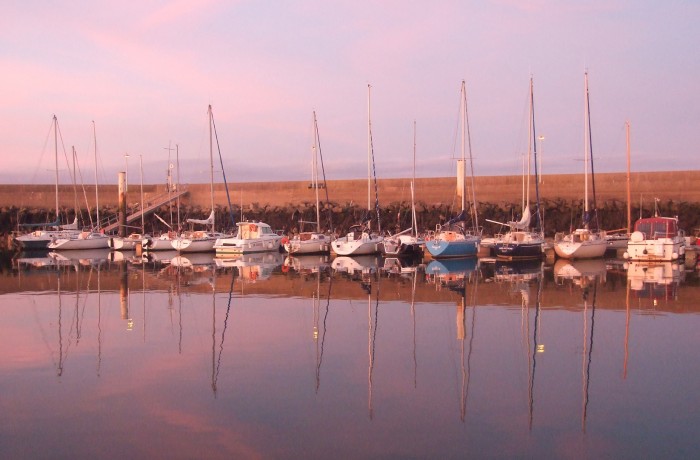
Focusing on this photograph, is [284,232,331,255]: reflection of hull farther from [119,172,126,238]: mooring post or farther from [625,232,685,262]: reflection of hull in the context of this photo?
[119,172,126,238]: mooring post

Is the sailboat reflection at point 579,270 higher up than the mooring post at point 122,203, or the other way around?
the mooring post at point 122,203

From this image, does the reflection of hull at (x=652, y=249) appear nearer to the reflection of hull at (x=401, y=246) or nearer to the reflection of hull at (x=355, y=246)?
the reflection of hull at (x=401, y=246)

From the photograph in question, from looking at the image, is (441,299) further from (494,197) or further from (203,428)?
(494,197)

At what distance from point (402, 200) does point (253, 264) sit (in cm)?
2242

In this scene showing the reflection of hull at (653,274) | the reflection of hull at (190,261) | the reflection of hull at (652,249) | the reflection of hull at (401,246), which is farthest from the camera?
the reflection of hull at (401,246)

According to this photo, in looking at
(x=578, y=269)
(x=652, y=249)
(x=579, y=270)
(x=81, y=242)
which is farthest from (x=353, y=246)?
(x=81, y=242)

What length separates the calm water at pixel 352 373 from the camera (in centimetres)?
686

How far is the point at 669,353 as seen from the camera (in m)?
10.6

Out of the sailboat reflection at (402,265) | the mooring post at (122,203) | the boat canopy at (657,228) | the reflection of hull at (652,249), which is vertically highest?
the mooring post at (122,203)

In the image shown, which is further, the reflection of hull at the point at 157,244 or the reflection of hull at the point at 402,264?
the reflection of hull at the point at 157,244

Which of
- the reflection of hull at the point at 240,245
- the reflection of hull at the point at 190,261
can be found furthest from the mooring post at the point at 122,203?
the reflection of hull at the point at 190,261

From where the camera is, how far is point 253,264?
96.3 ft

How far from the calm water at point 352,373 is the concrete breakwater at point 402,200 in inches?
1042

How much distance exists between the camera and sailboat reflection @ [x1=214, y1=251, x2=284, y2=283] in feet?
77.6
